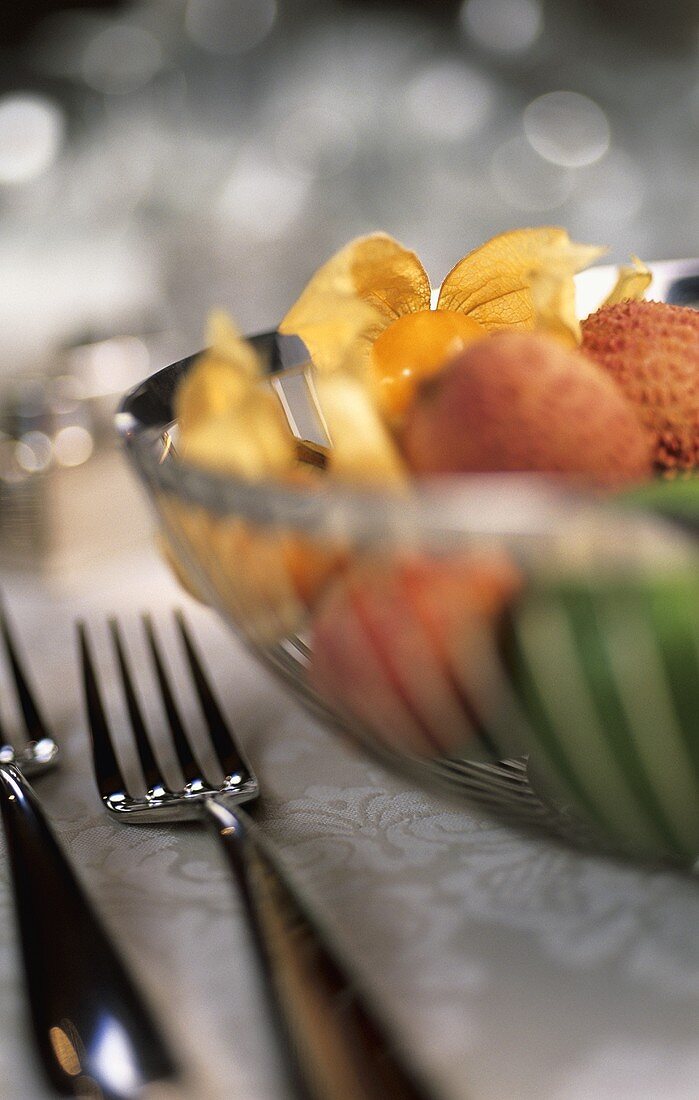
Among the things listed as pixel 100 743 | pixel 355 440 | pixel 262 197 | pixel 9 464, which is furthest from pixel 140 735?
pixel 262 197

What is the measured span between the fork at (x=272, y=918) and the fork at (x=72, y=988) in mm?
20

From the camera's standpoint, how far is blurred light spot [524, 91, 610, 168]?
122 cm

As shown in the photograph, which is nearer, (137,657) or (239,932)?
(239,932)

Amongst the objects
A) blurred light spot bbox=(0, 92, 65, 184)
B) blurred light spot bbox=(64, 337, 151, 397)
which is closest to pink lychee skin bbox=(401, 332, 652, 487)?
blurred light spot bbox=(64, 337, 151, 397)

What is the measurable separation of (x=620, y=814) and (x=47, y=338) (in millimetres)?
1125

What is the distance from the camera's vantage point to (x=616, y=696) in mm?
173

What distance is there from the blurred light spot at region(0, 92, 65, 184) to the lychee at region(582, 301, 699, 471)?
1153 mm

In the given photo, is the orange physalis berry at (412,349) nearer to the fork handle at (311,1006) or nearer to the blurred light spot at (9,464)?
the fork handle at (311,1006)

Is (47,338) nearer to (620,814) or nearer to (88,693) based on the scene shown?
(88,693)

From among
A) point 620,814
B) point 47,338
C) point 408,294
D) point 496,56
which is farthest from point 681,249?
point 620,814

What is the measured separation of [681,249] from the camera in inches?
47.8

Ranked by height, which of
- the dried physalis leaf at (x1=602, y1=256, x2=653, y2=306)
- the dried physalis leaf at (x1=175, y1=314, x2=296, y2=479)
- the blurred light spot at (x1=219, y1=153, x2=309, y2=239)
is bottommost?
the dried physalis leaf at (x1=175, y1=314, x2=296, y2=479)

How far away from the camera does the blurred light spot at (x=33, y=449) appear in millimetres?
558

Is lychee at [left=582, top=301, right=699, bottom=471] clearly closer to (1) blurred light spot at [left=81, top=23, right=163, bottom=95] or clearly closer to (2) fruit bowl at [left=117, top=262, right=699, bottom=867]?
(2) fruit bowl at [left=117, top=262, right=699, bottom=867]
